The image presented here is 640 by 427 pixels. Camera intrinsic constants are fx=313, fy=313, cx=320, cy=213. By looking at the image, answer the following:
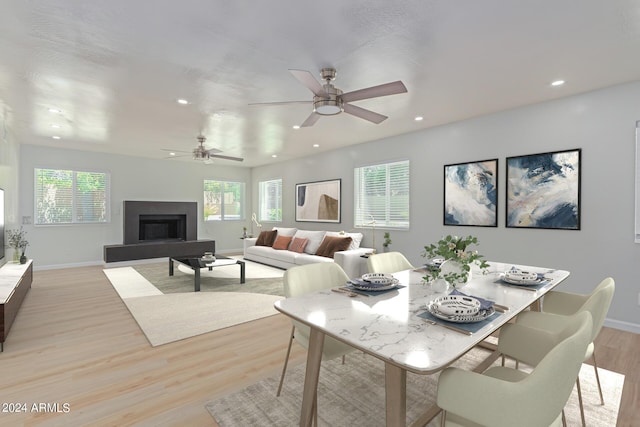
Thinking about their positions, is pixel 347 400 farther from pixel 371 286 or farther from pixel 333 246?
pixel 333 246

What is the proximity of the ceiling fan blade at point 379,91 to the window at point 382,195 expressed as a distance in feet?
9.79

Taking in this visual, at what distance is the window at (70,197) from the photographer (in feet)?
21.1

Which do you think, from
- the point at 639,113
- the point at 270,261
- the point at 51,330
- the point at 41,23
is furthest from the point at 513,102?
the point at 51,330

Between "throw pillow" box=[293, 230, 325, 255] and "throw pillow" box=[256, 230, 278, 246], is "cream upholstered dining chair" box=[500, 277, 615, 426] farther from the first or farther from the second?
"throw pillow" box=[256, 230, 278, 246]

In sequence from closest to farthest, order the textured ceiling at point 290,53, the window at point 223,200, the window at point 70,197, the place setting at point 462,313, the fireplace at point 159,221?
the place setting at point 462,313 → the textured ceiling at point 290,53 → the window at point 70,197 → the fireplace at point 159,221 → the window at point 223,200

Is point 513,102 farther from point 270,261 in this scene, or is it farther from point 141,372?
point 270,261

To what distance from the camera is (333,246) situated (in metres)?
5.73

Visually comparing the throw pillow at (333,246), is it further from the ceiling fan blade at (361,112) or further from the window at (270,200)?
the ceiling fan blade at (361,112)

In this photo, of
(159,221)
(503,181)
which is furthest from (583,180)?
(159,221)

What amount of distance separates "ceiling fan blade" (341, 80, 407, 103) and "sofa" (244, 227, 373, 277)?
10.4ft

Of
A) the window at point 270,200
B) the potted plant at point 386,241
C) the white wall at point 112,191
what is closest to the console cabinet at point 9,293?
the white wall at point 112,191

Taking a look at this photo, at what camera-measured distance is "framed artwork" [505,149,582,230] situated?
3492 mm

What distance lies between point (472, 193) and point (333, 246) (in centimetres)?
249

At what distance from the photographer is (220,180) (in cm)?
886
